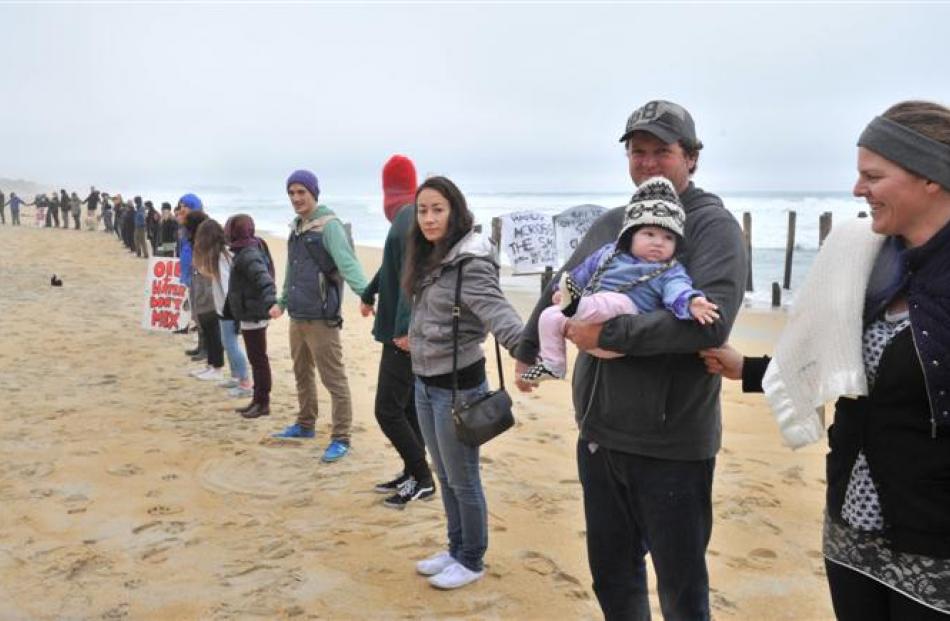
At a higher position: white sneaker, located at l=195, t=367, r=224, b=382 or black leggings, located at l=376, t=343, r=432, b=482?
black leggings, located at l=376, t=343, r=432, b=482

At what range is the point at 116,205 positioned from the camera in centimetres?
2917

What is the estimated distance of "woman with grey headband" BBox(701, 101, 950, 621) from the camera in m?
1.54

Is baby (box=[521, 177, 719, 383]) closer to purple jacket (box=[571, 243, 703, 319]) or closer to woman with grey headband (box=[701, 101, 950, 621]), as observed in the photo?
purple jacket (box=[571, 243, 703, 319])

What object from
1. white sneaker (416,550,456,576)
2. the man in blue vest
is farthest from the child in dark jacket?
white sneaker (416,550,456,576)

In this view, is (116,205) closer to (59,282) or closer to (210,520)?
(59,282)

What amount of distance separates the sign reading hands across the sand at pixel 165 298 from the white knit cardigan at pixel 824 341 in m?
7.35

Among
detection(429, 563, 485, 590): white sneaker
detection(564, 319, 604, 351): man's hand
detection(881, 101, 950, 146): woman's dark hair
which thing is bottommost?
detection(429, 563, 485, 590): white sneaker

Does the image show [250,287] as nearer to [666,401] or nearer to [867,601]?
[666,401]

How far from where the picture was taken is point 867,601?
5.61 ft

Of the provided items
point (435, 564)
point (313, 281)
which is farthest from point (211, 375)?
point (435, 564)

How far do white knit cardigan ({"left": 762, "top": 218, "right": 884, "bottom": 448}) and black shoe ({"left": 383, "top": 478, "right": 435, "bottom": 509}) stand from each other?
272cm

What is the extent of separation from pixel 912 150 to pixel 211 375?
7059 mm

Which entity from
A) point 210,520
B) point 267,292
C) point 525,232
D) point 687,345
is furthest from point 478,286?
point 525,232

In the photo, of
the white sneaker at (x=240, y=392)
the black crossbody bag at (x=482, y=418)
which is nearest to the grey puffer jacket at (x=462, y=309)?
the black crossbody bag at (x=482, y=418)
